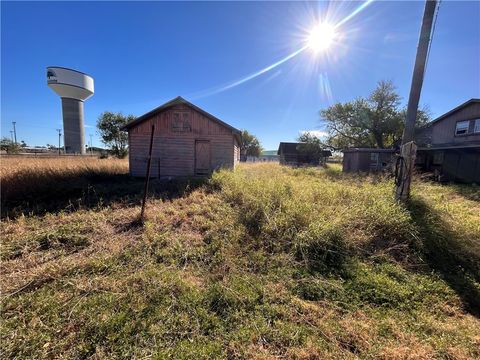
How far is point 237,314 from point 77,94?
50.1 metres

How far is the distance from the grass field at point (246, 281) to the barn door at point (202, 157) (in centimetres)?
683

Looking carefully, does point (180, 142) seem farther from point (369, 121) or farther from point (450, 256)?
point (369, 121)

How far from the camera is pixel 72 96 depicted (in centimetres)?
4034

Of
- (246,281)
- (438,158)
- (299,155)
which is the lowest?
(246,281)

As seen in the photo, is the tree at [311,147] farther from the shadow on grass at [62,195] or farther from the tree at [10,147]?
the tree at [10,147]

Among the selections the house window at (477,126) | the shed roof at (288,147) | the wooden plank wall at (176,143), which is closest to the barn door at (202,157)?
the wooden plank wall at (176,143)

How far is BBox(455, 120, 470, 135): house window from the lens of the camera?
649 inches

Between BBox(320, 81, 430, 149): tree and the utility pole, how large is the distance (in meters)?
23.6

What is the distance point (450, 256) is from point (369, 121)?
1045 inches

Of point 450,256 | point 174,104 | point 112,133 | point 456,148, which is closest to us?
point 450,256

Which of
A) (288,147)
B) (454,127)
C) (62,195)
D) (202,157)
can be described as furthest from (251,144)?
(62,195)

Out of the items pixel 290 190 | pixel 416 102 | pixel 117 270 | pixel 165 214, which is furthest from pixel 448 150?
pixel 117 270

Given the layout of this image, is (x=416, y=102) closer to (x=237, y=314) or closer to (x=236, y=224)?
(x=236, y=224)

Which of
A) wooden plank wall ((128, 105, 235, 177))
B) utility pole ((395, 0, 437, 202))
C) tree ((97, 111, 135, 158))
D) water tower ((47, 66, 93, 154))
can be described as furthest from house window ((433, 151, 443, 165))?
water tower ((47, 66, 93, 154))
